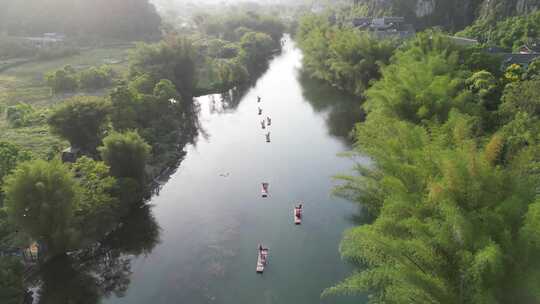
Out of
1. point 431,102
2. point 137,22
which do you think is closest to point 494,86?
point 431,102

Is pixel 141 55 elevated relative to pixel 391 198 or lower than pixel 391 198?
elevated

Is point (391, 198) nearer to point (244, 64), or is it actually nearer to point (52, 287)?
point (52, 287)

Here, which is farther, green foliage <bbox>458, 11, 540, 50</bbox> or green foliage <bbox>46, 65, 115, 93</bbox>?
green foliage <bbox>46, 65, 115, 93</bbox>

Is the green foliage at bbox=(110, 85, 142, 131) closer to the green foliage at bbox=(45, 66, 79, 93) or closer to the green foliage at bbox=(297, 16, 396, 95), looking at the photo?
the green foliage at bbox=(45, 66, 79, 93)

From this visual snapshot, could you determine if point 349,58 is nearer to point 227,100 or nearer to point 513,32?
point 227,100

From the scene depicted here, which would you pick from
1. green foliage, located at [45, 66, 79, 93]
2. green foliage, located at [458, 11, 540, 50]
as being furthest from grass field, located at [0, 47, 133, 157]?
green foliage, located at [458, 11, 540, 50]

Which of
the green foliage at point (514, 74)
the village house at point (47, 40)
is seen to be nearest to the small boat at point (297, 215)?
the green foliage at point (514, 74)
